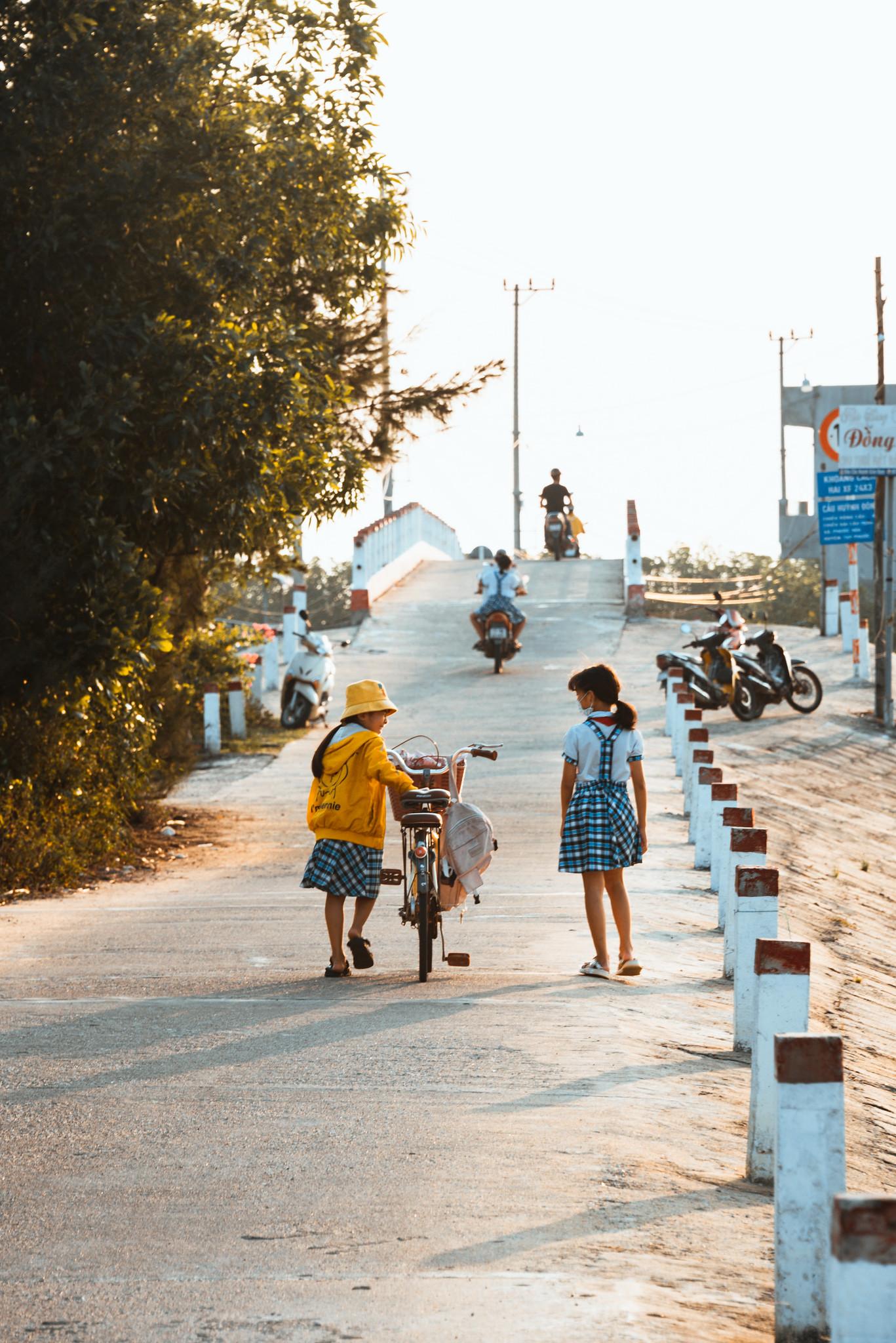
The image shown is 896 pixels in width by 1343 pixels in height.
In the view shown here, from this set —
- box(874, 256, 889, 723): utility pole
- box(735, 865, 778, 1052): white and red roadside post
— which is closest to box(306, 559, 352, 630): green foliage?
box(874, 256, 889, 723): utility pole

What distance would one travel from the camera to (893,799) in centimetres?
2011

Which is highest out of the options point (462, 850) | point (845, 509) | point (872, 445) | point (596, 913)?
point (872, 445)

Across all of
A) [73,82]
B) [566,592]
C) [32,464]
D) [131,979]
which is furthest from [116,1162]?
[566,592]

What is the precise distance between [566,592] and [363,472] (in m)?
20.7

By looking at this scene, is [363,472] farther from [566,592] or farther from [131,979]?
[566,592]

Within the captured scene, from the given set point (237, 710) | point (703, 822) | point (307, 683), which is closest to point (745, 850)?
point (703, 822)

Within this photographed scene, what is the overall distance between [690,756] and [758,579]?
37504 mm

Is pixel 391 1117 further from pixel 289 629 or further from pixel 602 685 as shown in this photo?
pixel 289 629

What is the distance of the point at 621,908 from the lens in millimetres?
9172

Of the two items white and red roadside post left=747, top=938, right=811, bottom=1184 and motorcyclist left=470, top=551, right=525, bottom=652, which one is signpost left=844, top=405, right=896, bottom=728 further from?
white and red roadside post left=747, top=938, right=811, bottom=1184

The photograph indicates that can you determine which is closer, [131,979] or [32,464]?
[131,979]

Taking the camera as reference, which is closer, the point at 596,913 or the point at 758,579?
the point at 596,913

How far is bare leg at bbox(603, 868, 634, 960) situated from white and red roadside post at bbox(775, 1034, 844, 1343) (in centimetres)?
459

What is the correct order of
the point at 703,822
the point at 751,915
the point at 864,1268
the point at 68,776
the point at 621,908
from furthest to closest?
the point at 68,776, the point at 703,822, the point at 621,908, the point at 751,915, the point at 864,1268
